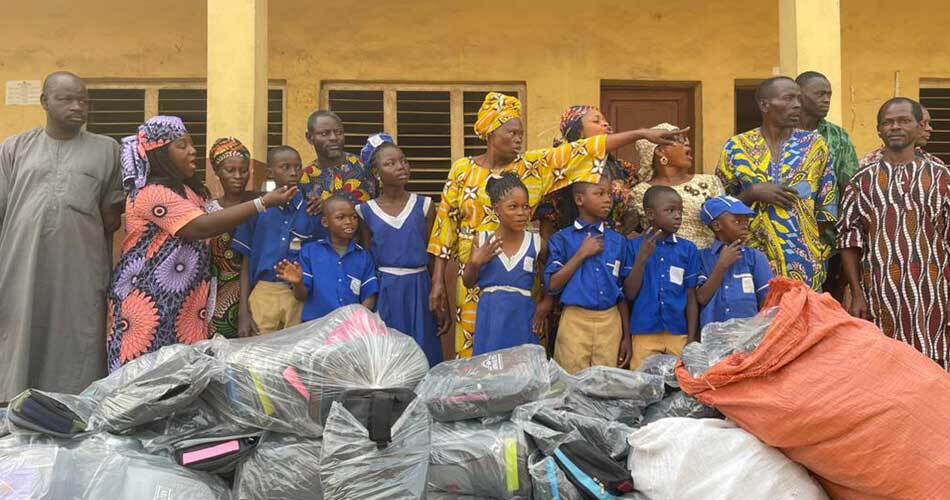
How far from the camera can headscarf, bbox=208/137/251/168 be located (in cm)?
464

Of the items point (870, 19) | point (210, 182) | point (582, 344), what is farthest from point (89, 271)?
point (870, 19)

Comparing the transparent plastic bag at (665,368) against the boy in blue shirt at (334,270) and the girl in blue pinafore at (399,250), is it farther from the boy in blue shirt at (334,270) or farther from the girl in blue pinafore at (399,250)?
the boy in blue shirt at (334,270)

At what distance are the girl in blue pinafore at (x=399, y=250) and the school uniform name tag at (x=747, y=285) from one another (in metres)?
1.51

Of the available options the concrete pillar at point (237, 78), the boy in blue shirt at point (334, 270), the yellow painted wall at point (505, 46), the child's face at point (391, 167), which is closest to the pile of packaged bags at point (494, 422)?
the boy in blue shirt at point (334, 270)

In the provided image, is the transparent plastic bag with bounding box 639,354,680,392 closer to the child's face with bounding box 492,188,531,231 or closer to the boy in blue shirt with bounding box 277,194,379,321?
the child's face with bounding box 492,188,531,231

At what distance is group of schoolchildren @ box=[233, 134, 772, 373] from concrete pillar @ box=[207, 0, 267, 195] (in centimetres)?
95

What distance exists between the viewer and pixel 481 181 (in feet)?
14.6

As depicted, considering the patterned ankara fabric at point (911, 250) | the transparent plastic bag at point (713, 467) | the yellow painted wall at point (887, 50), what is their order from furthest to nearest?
the yellow painted wall at point (887, 50) → the patterned ankara fabric at point (911, 250) → the transparent plastic bag at point (713, 467)

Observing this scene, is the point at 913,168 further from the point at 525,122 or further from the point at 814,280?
the point at 525,122

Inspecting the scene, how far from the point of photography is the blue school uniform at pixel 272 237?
4.50m

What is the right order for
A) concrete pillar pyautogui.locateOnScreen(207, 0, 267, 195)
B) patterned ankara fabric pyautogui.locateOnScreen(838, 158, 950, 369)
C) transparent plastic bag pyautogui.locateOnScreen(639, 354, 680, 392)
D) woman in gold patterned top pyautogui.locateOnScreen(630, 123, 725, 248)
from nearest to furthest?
1. transparent plastic bag pyautogui.locateOnScreen(639, 354, 680, 392)
2. patterned ankara fabric pyautogui.locateOnScreen(838, 158, 950, 369)
3. woman in gold patterned top pyautogui.locateOnScreen(630, 123, 725, 248)
4. concrete pillar pyautogui.locateOnScreen(207, 0, 267, 195)

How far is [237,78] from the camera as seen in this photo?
5.27 meters

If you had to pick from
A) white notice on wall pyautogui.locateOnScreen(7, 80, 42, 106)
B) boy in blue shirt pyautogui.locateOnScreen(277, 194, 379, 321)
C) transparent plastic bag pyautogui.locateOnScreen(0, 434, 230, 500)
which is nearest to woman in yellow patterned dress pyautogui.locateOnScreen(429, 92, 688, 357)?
boy in blue shirt pyautogui.locateOnScreen(277, 194, 379, 321)

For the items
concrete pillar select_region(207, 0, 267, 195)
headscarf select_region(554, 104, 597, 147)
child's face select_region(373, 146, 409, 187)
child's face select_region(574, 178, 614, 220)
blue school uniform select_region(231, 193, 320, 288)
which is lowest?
blue school uniform select_region(231, 193, 320, 288)
